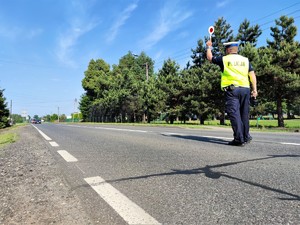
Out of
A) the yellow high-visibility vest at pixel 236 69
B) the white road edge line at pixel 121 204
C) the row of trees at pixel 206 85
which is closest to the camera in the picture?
the white road edge line at pixel 121 204

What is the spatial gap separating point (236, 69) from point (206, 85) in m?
22.1

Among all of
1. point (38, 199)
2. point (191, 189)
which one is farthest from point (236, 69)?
point (38, 199)

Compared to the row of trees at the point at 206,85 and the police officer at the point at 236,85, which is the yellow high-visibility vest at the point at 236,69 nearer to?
the police officer at the point at 236,85

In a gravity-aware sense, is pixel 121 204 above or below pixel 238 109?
below

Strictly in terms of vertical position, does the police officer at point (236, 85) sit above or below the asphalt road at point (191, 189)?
above

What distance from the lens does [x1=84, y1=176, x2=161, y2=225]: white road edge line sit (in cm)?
235

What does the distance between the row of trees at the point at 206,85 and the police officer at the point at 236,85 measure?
17798mm

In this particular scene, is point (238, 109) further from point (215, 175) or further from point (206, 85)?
point (206, 85)

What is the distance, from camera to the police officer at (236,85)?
6.28 metres

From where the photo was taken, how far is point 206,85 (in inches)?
1104

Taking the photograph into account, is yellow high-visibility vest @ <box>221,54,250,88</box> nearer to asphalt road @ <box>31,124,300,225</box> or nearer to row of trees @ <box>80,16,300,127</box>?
asphalt road @ <box>31,124,300,225</box>

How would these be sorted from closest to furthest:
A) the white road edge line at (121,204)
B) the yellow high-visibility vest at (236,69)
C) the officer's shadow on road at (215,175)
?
the white road edge line at (121,204)
the officer's shadow on road at (215,175)
the yellow high-visibility vest at (236,69)

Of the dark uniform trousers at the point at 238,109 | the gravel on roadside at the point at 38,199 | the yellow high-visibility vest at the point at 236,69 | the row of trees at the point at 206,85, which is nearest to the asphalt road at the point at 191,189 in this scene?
the gravel on roadside at the point at 38,199

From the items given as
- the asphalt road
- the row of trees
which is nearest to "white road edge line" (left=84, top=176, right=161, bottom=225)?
the asphalt road
